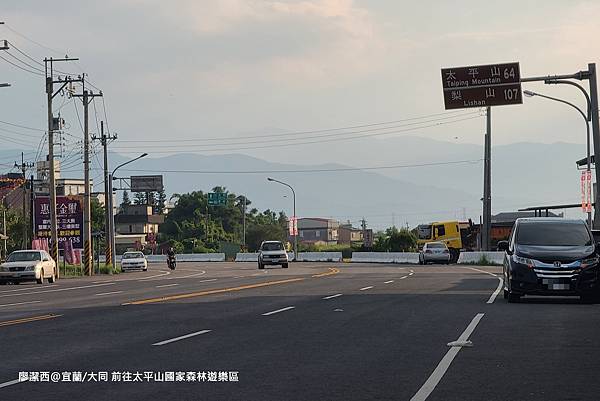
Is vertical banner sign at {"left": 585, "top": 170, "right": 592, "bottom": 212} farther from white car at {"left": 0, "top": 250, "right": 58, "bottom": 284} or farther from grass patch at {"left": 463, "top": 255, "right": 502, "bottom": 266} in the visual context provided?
white car at {"left": 0, "top": 250, "right": 58, "bottom": 284}

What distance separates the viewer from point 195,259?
386 feet

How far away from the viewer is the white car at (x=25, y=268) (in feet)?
152

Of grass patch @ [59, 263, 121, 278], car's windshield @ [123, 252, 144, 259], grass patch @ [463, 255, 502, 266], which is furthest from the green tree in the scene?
grass patch @ [59, 263, 121, 278]

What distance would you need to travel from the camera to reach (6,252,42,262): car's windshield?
4766 cm

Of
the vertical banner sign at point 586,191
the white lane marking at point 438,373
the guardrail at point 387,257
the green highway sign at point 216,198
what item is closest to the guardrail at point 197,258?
the green highway sign at point 216,198

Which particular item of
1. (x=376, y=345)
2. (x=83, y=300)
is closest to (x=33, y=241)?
(x=83, y=300)

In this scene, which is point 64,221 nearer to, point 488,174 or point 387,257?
point 488,174

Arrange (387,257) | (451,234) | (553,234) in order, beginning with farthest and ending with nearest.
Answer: (387,257) < (451,234) < (553,234)

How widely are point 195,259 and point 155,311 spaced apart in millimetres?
94994

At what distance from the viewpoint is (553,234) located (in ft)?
82.3

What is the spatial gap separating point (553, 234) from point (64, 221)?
44896 mm

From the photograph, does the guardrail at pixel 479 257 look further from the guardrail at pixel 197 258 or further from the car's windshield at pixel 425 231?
the guardrail at pixel 197 258

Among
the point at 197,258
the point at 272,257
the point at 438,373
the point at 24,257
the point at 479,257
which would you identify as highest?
the point at 197,258

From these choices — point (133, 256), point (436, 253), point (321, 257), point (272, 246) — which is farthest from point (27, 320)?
point (321, 257)
